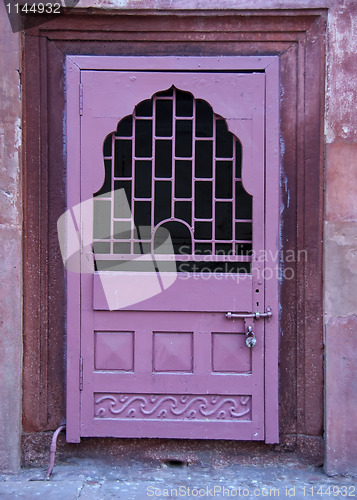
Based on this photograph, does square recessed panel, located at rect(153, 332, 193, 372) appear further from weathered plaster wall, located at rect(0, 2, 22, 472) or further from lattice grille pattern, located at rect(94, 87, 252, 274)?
weathered plaster wall, located at rect(0, 2, 22, 472)

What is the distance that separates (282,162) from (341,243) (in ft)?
2.39

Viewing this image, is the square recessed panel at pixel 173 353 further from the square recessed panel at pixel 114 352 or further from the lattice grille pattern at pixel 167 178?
the lattice grille pattern at pixel 167 178

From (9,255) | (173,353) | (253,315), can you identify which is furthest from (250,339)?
(9,255)

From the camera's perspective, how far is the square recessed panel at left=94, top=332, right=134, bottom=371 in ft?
10.7

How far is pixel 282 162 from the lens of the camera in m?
3.29

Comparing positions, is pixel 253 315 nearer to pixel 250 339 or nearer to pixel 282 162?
pixel 250 339

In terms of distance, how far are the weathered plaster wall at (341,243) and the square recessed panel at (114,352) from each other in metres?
1.43

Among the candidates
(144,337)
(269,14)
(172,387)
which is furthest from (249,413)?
(269,14)

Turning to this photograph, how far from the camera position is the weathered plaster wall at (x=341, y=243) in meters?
3.17

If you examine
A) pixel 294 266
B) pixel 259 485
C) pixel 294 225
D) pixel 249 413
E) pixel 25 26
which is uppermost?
pixel 25 26

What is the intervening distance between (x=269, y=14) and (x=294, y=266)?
1831 mm

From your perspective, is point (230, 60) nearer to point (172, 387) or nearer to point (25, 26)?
point (25, 26)

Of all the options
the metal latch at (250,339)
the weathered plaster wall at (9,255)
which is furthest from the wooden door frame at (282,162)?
the metal latch at (250,339)

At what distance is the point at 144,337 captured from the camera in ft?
10.7
